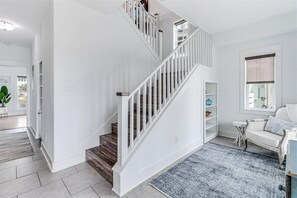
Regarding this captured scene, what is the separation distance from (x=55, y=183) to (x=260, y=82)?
4990mm

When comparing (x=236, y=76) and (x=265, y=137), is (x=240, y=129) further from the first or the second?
(x=236, y=76)

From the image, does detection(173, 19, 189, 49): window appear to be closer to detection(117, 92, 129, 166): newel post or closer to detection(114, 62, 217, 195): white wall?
detection(114, 62, 217, 195): white wall

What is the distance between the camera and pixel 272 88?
3.86 m

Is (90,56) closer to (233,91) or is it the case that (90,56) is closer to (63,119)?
(63,119)

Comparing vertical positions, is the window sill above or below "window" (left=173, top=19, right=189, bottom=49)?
below

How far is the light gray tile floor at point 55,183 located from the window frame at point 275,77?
2848mm

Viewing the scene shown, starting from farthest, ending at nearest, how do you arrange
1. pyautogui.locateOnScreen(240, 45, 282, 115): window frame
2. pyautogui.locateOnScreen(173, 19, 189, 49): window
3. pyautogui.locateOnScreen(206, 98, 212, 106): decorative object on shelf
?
pyautogui.locateOnScreen(173, 19, 189, 49): window
pyautogui.locateOnScreen(206, 98, 212, 106): decorative object on shelf
pyautogui.locateOnScreen(240, 45, 282, 115): window frame

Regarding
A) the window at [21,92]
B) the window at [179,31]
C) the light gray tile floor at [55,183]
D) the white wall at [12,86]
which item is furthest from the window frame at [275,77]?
the window at [21,92]

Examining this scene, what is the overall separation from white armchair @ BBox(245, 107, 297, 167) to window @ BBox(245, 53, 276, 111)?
0.56 meters

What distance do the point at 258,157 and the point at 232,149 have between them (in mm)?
530

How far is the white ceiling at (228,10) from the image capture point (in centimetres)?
286

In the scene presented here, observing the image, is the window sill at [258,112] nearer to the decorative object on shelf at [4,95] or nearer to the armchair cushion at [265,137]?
the armchair cushion at [265,137]

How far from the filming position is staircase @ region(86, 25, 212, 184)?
2090 mm

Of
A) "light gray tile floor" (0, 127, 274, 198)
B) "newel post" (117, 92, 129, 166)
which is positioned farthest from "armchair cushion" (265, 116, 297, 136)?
"newel post" (117, 92, 129, 166)
